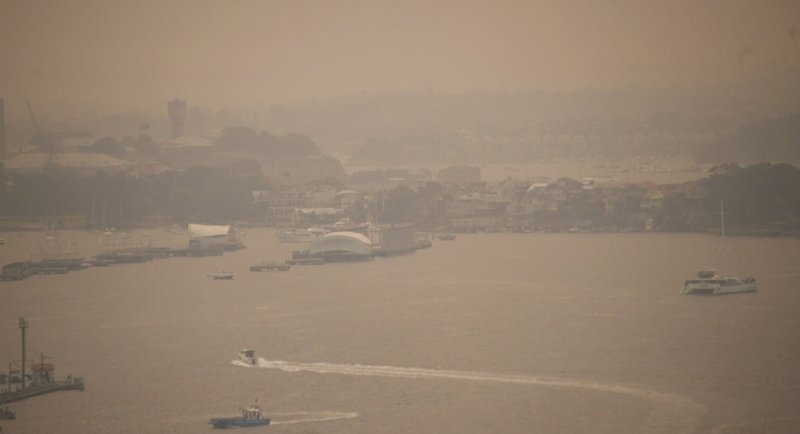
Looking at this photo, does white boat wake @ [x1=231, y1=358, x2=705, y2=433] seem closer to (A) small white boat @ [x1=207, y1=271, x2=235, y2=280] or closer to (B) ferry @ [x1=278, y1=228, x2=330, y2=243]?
(A) small white boat @ [x1=207, y1=271, x2=235, y2=280]

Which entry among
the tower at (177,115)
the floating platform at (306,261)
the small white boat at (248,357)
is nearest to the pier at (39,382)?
the small white boat at (248,357)

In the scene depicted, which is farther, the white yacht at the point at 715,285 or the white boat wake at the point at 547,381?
the white yacht at the point at 715,285

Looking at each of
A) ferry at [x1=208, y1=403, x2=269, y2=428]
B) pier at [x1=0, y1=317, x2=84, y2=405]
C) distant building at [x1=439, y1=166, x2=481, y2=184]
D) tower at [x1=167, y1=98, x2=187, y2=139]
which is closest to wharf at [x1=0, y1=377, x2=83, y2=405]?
pier at [x1=0, y1=317, x2=84, y2=405]

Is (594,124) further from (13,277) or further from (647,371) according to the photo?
(647,371)

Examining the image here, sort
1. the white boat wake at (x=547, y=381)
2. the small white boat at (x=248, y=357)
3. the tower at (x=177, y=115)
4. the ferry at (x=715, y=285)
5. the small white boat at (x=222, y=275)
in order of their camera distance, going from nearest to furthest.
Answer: the white boat wake at (x=547, y=381)
the small white boat at (x=248, y=357)
the ferry at (x=715, y=285)
the small white boat at (x=222, y=275)
the tower at (x=177, y=115)

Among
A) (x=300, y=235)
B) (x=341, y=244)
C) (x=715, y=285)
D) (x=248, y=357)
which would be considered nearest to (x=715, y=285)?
(x=715, y=285)

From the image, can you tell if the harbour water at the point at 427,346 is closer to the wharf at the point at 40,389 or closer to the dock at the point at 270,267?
the wharf at the point at 40,389
